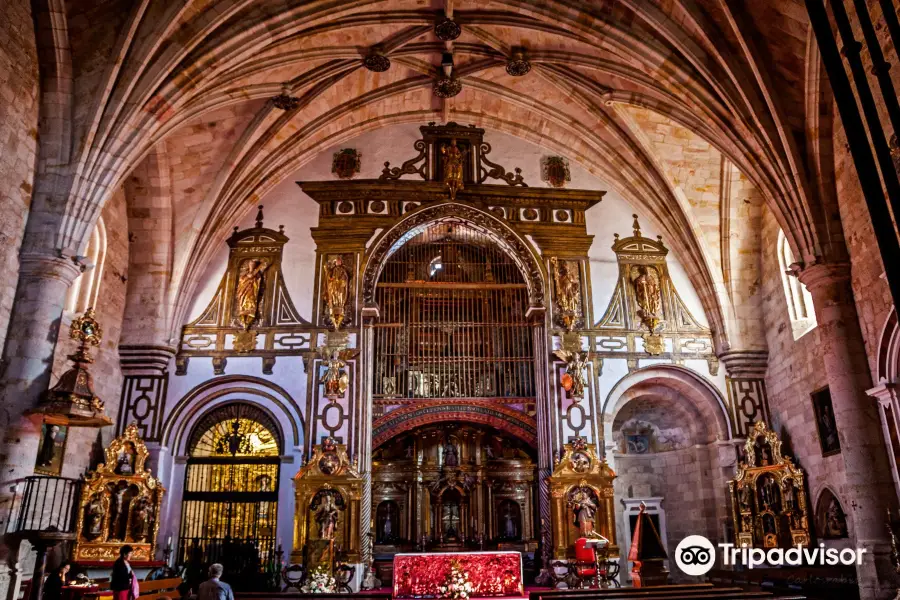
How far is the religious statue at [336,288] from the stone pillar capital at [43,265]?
6.11 meters

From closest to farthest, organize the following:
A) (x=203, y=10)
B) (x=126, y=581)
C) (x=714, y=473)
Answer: (x=126, y=581) < (x=203, y=10) < (x=714, y=473)

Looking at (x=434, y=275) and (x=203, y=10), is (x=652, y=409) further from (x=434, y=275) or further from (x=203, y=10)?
(x=203, y=10)

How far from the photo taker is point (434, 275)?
2027 cm

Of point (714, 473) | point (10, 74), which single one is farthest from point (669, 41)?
point (10, 74)

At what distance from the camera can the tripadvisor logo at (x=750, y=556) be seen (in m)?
12.9

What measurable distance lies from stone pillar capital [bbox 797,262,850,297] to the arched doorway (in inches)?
426

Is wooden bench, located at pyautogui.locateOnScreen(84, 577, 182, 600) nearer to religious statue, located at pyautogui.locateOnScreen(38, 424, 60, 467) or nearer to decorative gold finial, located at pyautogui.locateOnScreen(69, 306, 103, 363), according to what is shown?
religious statue, located at pyautogui.locateOnScreen(38, 424, 60, 467)

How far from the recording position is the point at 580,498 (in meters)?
14.7

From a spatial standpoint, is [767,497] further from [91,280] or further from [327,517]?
[91,280]

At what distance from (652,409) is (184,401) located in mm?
11051

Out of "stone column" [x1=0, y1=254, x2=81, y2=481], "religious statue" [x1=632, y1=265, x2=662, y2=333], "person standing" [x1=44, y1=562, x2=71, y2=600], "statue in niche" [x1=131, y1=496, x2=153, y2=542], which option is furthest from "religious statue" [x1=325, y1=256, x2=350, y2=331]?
"person standing" [x1=44, y1=562, x2=71, y2=600]

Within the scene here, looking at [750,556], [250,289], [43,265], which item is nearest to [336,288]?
[250,289]

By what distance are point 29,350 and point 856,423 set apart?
12257 millimetres

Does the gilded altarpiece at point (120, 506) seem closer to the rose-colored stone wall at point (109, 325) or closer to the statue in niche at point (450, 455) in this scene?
the rose-colored stone wall at point (109, 325)
